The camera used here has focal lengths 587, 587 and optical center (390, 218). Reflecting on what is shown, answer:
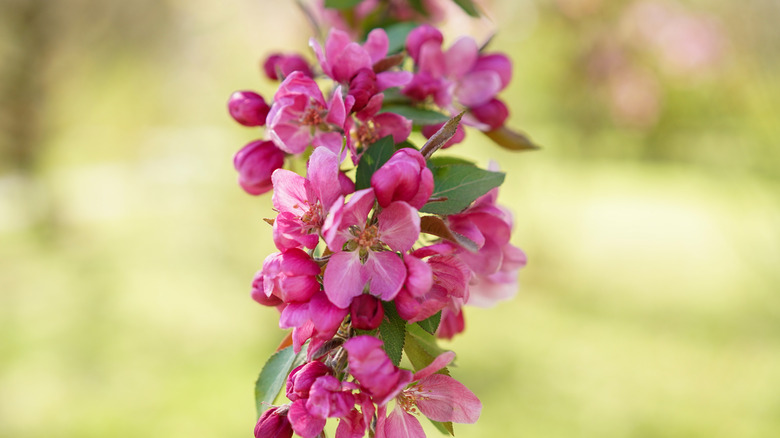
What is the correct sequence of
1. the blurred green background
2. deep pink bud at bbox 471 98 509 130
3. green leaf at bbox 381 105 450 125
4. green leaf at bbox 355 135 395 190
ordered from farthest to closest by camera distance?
1. the blurred green background
2. deep pink bud at bbox 471 98 509 130
3. green leaf at bbox 381 105 450 125
4. green leaf at bbox 355 135 395 190

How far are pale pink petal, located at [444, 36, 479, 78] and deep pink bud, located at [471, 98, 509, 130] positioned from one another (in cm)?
6

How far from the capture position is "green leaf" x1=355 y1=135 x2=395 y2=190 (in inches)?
23.8

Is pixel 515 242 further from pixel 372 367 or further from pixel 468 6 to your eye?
pixel 372 367

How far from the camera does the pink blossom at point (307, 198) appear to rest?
547mm

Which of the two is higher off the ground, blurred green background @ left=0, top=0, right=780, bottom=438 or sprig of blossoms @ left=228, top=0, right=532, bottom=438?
sprig of blossoms @ left=228, top=0, right=532, bottom=438

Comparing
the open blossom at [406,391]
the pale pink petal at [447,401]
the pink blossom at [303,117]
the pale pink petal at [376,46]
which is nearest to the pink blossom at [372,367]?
the open blossom at [406,391]

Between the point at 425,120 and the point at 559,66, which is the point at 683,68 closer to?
the point at 559,66

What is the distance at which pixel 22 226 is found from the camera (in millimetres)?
6770

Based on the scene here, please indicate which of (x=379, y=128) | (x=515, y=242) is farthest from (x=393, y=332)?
(x=515, y=242)

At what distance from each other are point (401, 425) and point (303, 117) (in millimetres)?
348

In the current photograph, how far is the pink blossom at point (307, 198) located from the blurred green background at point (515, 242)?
282 centimetres

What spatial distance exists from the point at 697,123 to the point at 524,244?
6178 mm

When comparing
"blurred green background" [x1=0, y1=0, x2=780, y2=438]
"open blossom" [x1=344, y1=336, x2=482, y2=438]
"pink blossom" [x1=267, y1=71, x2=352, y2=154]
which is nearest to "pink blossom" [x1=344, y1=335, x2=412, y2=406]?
"open blossom" [x1=344, y1=336, x2=482, y2=438]

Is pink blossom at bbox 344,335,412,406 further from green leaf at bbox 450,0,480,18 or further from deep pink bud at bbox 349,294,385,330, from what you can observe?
green leaf at bbox 450,0,480,18
